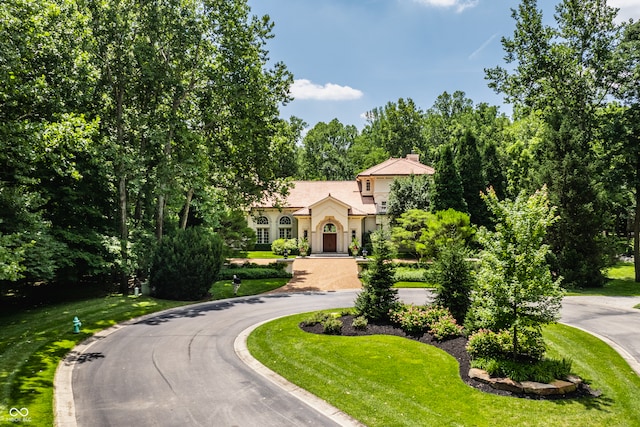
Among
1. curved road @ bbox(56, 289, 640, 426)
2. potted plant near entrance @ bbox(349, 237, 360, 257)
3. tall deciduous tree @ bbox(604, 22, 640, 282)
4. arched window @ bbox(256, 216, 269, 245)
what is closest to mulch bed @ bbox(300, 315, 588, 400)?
curved road @ bbox(56, 289, 640, 426)

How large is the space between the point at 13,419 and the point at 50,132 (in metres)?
10.6

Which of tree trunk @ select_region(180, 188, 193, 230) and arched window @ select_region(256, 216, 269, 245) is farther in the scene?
arched window @ select_region(256, 216, 269, 245)

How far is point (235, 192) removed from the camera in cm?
3188

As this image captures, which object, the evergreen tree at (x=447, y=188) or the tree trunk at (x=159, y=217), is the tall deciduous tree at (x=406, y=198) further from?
the tree trunk at (x=159, y=217)

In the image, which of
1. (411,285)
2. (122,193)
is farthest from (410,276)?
(122,193)

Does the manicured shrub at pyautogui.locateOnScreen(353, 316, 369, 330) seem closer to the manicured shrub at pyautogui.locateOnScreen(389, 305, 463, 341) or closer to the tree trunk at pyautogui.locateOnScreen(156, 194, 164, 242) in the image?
the manicured shrub at pyautogui.locateOnScreen(389, 305, 463, 341)

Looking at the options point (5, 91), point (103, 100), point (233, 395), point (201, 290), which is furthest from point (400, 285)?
point (5, 91)

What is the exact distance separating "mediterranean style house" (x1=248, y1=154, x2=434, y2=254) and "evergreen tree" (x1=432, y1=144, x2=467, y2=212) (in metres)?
5.29

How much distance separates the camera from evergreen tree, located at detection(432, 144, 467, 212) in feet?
130

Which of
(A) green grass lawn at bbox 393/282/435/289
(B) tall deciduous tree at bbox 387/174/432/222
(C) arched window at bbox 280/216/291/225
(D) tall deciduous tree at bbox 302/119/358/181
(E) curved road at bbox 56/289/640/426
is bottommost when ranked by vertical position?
(E) curved road at bbox 56/289/640/426

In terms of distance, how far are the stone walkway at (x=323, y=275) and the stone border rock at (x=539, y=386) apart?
1684 centimetres

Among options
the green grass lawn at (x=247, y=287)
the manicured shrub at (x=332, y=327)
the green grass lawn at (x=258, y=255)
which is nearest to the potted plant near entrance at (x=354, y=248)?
the green grass lawn at (x=258, y=255)

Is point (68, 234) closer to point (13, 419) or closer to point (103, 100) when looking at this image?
point (103, 100)

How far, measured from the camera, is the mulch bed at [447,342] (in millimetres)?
10516
